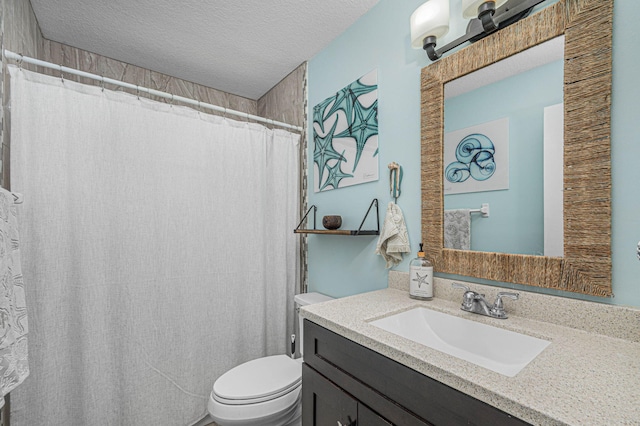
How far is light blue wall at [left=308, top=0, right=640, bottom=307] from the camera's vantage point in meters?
0.82

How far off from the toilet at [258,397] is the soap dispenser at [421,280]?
27.7 inches

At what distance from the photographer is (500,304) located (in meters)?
1.02

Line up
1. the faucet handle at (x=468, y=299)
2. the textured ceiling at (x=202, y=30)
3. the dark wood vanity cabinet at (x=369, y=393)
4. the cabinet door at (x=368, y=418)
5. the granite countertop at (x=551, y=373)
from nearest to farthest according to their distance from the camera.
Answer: the granite countertop at (x=551, y=373), the dark wood vanity cabinet at (x=369, y=393), the cabinet door at (x=368, y=418), the faucet handle at (x=468, y=299), the textured ceiling at (x=202, y=30)

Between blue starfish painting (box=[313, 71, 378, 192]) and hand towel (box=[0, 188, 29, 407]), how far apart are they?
1.45 meters

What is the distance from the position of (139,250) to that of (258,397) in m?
0.96

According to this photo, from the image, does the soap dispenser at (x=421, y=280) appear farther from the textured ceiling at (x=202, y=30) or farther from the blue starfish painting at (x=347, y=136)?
the textured ceiling at (x=202, y=30)

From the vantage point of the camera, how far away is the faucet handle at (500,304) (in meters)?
1.00

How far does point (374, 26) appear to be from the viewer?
1.57 metres

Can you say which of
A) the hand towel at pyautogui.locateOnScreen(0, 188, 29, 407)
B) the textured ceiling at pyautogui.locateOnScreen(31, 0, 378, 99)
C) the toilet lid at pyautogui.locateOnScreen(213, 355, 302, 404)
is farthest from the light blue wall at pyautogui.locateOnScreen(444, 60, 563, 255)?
the hand towel at pyautogui.locateOnScreen(0, 188, 29, 407)

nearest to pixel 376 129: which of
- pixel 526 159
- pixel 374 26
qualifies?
pixel 374 26

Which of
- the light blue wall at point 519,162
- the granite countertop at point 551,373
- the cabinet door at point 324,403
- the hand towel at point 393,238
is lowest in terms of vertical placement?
the cabinet door at point 324,403

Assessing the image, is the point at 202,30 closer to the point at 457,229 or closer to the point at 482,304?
the point at 457,229

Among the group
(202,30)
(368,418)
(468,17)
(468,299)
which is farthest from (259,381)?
(202,30)

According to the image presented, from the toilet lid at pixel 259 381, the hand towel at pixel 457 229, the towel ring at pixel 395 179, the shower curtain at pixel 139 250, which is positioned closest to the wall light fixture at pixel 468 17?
the towel ring at pixel 395 179
